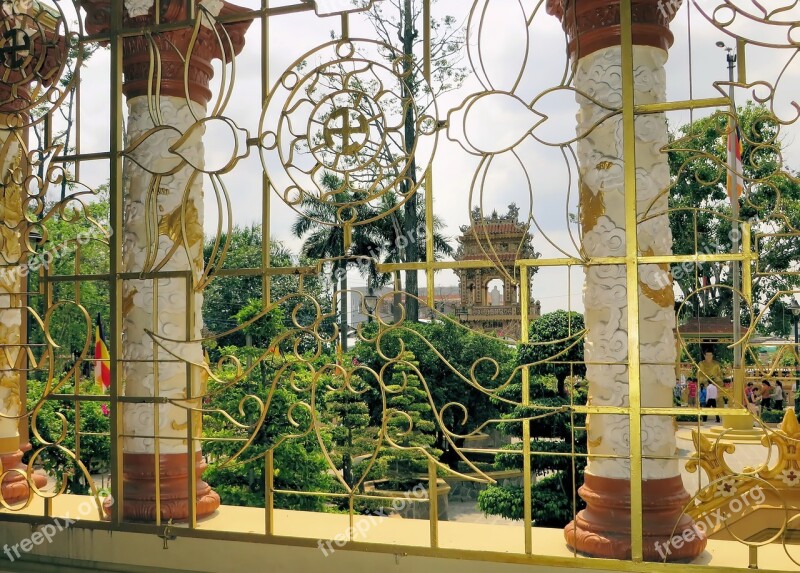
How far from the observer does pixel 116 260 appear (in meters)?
2.57

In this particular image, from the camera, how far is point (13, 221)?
3.36 m

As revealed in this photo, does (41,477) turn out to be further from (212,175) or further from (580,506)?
(580,506)

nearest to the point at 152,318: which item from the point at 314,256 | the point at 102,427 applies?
the point at 102,427

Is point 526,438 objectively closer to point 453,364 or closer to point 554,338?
point 554,338

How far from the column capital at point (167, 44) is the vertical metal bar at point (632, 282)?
1.51 metres

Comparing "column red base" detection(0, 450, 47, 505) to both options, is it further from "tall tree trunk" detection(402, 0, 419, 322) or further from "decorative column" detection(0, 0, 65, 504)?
"tall tree trunk" detection(402, 0, 419, 322)

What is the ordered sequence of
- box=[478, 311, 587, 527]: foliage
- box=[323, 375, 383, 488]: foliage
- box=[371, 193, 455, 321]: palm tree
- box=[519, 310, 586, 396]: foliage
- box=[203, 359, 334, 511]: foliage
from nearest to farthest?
box=[203, 359, 334, 511]: foliage, box=[519, 310, 586, 396]: foliage, box=[478, 311, 587, 527]: foliage, box=[323, 375, 383, 488]: foliage, box=[371, 193, 455, 321]: palm tree

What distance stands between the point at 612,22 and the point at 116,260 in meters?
1.86

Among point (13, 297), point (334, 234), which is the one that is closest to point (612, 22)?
point (13, 297)

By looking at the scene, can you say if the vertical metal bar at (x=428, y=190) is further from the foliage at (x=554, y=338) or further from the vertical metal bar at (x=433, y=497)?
the foliage at (x=554, y=338)

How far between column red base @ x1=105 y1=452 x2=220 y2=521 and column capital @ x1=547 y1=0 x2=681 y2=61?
207 centimetres

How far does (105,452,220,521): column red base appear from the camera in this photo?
272 cm

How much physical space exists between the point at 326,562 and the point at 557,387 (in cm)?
335

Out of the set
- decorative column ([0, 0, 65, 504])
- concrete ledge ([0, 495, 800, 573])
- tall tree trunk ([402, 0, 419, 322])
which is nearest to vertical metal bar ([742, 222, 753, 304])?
concrete ledge ([0, 495, 800, 573])
